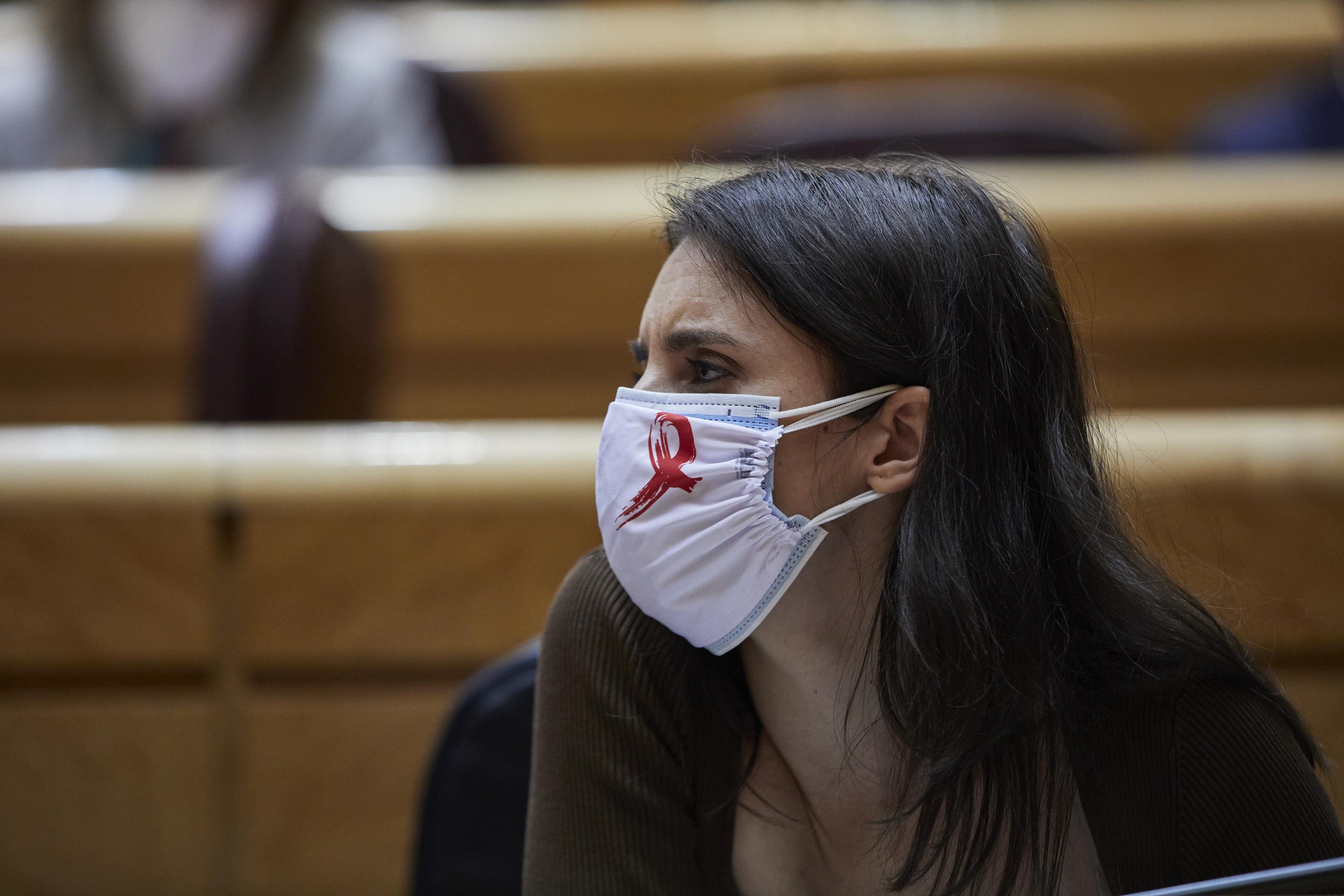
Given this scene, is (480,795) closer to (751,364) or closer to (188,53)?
(751,364)

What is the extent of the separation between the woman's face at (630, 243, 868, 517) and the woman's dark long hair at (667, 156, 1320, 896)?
0.01 m

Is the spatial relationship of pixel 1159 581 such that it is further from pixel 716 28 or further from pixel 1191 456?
pixel 716 28

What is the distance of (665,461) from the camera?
0.83m

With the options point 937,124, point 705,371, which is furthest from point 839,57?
point 705,371

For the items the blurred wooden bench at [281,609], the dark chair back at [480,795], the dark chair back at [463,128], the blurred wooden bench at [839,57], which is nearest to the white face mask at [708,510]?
the dark chair back at [480,795]

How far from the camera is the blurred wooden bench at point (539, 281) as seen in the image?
1.81m

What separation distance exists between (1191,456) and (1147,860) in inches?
25.0

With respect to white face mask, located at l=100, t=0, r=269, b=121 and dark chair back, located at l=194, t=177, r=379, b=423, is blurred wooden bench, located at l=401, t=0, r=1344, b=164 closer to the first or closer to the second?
white face mask, located at l=100, t=0, r=269, b=121

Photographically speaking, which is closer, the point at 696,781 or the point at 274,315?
the point at 696,781

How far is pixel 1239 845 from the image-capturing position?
30.7 inches

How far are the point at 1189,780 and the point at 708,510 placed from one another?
0.37 meters

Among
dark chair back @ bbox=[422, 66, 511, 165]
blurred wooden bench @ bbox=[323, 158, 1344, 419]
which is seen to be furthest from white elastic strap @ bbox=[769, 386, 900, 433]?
dark chair back @ bbox=[422, 66, 511, 165]

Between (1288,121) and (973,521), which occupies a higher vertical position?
(1288,121)

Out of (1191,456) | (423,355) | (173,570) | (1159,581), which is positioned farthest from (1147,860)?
(423,355)
